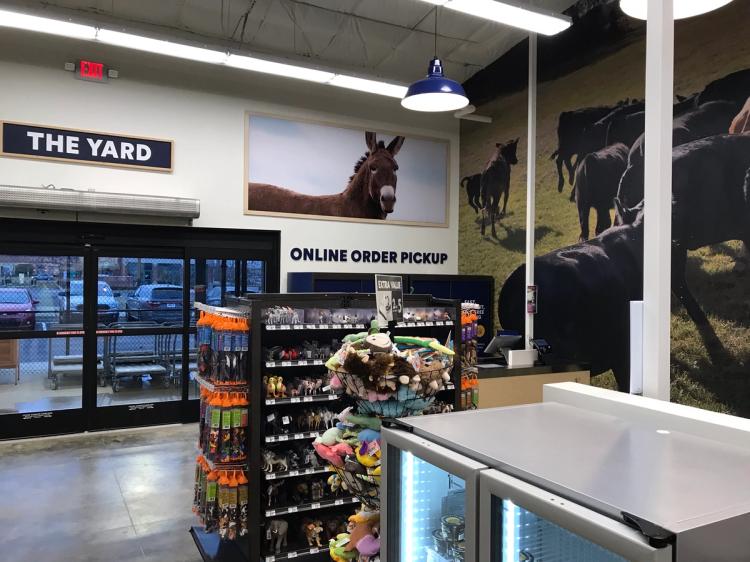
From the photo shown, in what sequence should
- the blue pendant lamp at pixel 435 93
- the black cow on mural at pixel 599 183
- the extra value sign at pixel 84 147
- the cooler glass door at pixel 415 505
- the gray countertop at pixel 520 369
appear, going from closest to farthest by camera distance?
the cooler glass door at pixel 415 505, the blue pendant lamp at pixel 435 93, the gray countertop at pixel 520 369, the extra value sign at pixel 84 147, the black cow on mural at pixel 599 183

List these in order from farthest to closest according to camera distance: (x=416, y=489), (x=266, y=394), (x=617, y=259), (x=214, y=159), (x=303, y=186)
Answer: (x=303, y=186)
(x=214, y=159)
(x=617, y=259)
(x=266, y=394)
(x=416, y=489)

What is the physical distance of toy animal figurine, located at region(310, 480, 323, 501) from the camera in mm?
3834

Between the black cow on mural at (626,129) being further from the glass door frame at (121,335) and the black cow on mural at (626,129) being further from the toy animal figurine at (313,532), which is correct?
the glass door frame at (121,335)

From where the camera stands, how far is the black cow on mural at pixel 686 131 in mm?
5406

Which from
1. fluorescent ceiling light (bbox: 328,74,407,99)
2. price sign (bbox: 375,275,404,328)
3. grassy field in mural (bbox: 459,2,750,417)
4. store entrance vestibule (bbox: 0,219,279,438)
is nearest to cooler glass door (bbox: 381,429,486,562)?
price sign (bbox: 375,275,404,328)

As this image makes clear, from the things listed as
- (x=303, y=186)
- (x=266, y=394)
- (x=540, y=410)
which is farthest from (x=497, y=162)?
(x=540, y=410)

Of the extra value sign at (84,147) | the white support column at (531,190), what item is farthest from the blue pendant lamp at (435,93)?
the extra value sign at (84,147)

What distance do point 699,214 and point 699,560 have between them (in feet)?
18.5

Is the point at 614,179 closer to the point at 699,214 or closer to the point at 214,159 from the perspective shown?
the point at 699,214

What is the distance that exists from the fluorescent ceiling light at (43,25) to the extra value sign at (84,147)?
4.78 ft

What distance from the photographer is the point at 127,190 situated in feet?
22.1

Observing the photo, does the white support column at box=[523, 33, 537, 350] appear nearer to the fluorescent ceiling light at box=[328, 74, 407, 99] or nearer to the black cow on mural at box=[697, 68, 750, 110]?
the fluorescent ceiling light at box=[328, 74, 407, 99]

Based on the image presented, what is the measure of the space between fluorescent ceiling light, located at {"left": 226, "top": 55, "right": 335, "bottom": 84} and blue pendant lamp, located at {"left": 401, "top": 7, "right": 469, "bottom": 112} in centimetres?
197

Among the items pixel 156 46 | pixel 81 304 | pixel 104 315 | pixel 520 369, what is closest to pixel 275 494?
pixel 520 369
